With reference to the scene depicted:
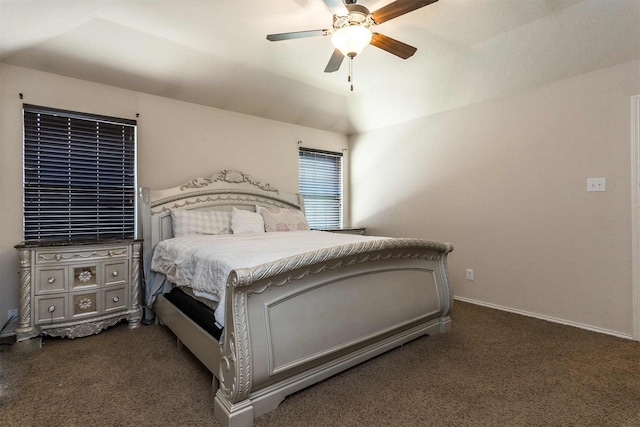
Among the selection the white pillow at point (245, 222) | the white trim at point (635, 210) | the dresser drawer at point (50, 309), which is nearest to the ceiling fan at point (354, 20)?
the white pillow at point (245, 222)

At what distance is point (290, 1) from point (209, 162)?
79.9 inches

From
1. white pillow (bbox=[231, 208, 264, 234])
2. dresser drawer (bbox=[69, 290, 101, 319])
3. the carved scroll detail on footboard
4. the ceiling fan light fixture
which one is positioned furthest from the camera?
white pillow (bbox=[231, 208, 264, 234])

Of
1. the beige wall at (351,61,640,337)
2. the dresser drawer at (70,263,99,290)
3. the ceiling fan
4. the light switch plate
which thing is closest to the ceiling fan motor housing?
the ceiling fan

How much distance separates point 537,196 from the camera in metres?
2.99

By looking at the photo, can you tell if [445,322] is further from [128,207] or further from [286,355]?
[128,207]

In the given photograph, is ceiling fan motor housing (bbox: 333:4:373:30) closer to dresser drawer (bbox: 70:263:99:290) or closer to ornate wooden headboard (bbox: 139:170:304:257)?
ornate wooden headboard (bbox: 139:170:304:257)

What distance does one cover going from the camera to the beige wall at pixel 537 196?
101 inches

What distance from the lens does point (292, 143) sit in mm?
4422

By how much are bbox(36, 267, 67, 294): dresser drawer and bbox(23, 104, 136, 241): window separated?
0.40 meters

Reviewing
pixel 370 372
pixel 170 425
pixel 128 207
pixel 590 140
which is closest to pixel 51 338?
pixel 128 207

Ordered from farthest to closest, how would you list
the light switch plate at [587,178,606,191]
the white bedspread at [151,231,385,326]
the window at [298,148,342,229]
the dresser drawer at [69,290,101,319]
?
the window at [298,148,342,229] < the light switch plate at [587,178,606,191] < the dresser drawer at [69,290,101,319] < the white bedspread at [151,231,385,326]

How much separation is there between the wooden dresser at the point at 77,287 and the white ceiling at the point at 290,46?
1604 millimetres

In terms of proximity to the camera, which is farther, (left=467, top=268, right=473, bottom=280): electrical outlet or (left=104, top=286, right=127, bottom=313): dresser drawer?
(left=467, top=268, right=473, bottom=280): electrical outlet

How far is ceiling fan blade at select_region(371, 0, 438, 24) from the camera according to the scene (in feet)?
5.86
